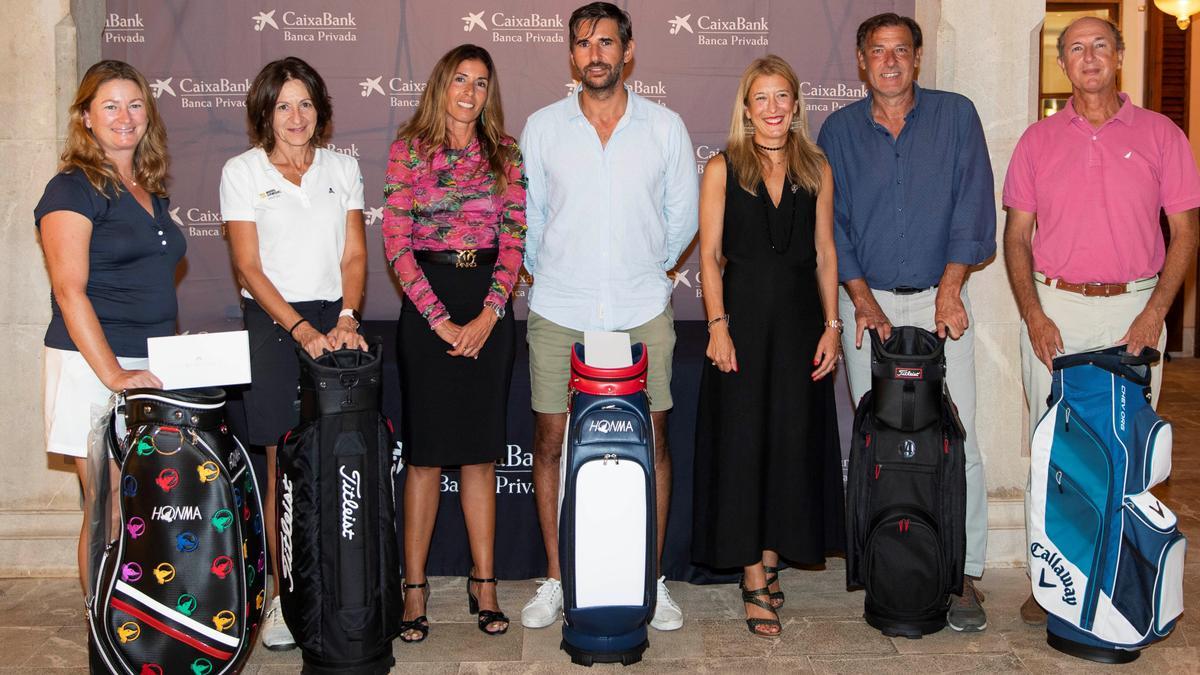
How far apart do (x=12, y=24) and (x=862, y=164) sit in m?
2.94

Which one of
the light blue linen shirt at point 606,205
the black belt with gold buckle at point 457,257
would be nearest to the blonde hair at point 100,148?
the black belt with gold buckle at point 457,257

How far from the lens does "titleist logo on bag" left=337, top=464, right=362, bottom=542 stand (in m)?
2.88

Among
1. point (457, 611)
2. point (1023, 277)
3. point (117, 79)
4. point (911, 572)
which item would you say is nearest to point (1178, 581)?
point (911, 572)

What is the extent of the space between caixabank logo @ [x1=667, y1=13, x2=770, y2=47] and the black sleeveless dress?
1.56 metres

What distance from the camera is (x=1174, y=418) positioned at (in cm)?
667

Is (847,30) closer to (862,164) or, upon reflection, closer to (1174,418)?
(862,164)

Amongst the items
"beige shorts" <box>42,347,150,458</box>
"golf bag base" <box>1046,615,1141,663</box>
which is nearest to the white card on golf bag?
"beige shorts" <box>42,347,150,458</box>

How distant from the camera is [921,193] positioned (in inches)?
131

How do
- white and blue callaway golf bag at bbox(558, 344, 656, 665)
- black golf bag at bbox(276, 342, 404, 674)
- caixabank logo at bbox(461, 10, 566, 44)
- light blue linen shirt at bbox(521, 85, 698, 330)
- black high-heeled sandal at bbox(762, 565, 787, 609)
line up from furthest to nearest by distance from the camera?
caixabank logo at bbox(461, 10, 566, 44) → black high-heeled sandal at bbox(762, 565, 787, 609) → light blue linen shirt at bbox(521, 85, 698, 330) → white and blue callaway golf bag at bbox(558, 344, 656, 665) → black golf bag at bbox(276, 342, 404, 674)

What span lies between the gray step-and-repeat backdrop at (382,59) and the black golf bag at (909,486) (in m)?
1.78

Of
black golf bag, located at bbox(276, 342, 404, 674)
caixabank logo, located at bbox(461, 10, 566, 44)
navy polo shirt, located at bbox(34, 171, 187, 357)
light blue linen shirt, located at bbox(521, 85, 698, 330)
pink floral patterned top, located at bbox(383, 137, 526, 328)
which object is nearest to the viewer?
navy polo shirt, located at bbox(34, 171, 187, 357)

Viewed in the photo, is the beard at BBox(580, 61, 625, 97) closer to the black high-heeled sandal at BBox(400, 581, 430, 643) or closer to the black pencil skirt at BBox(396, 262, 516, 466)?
the black pencil skirt at BBox(396, 262, 516, 466)

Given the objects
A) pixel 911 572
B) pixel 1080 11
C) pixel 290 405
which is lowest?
pixel 911 572

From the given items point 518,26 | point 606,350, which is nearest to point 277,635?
point 606,350
